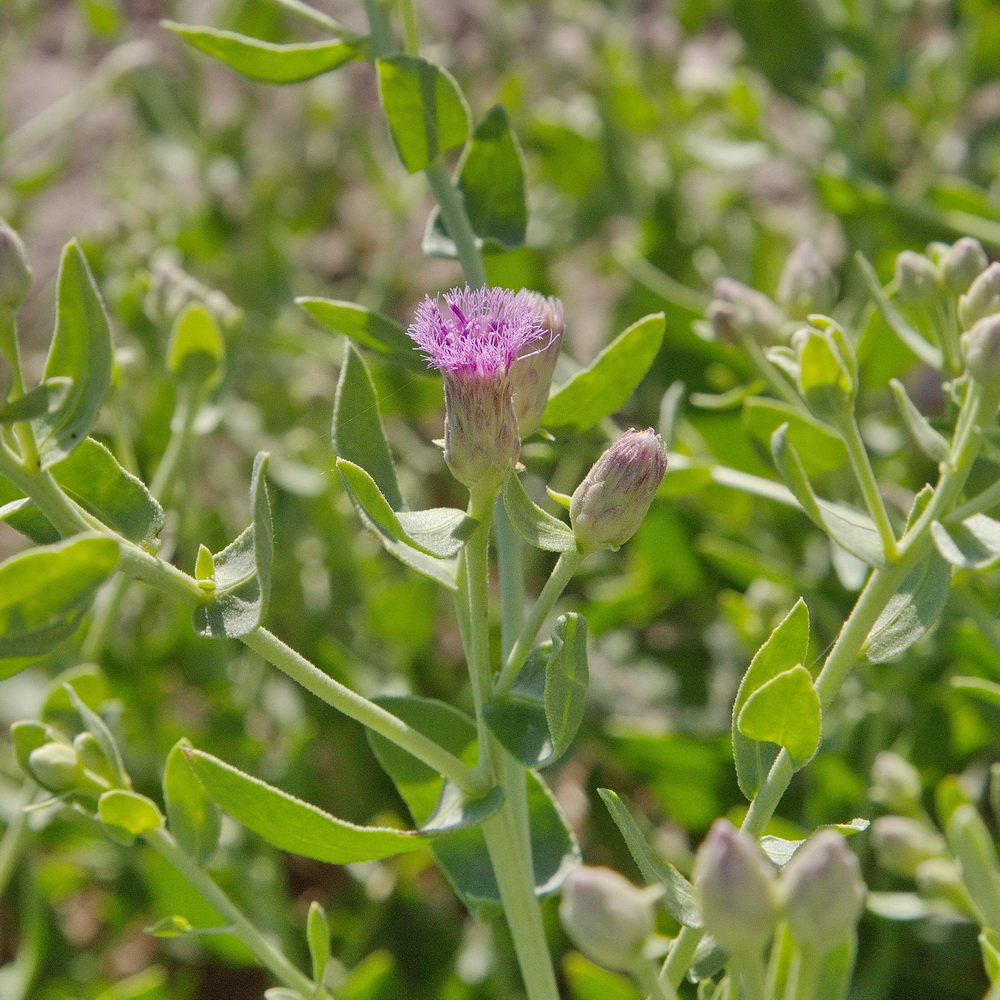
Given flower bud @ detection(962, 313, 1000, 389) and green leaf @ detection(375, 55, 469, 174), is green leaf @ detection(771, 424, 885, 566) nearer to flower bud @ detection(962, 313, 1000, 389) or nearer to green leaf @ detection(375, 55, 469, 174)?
flower bud @ detection(962, 313, 1000, 389)

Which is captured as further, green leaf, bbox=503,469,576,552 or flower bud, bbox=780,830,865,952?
green leaf, bbox=503,469,576,552

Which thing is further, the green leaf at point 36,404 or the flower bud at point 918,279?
the flower bud at point 918,279

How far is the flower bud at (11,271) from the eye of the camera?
842 mm

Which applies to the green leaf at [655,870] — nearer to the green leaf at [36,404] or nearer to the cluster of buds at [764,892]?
the cluster of buds at [764,892]

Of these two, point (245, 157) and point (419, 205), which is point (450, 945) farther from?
point (419, 205)

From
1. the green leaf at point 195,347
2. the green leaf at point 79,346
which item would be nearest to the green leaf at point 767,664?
the green leaf at point 79,346

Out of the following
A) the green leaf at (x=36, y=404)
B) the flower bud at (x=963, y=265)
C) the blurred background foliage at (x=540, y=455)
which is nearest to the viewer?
the green leaf at (x=36, y=404)

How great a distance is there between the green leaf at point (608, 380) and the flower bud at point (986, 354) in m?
0.23

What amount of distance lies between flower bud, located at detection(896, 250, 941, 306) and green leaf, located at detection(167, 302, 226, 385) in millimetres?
684

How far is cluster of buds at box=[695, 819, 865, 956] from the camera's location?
2.14 ft

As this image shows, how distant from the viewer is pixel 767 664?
2.95 feet

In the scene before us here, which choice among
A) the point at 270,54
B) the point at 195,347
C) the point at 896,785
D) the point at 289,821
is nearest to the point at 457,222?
the point at 270,54

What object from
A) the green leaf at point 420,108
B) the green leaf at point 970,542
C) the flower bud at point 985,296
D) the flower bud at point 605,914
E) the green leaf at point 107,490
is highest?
the green leaf at point 420,108

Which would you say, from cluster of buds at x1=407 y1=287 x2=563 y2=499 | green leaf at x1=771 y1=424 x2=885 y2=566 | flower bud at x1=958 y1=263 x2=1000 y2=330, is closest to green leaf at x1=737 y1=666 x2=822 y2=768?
green leaf at x1=771 y1=424 x2=885 y2=566
